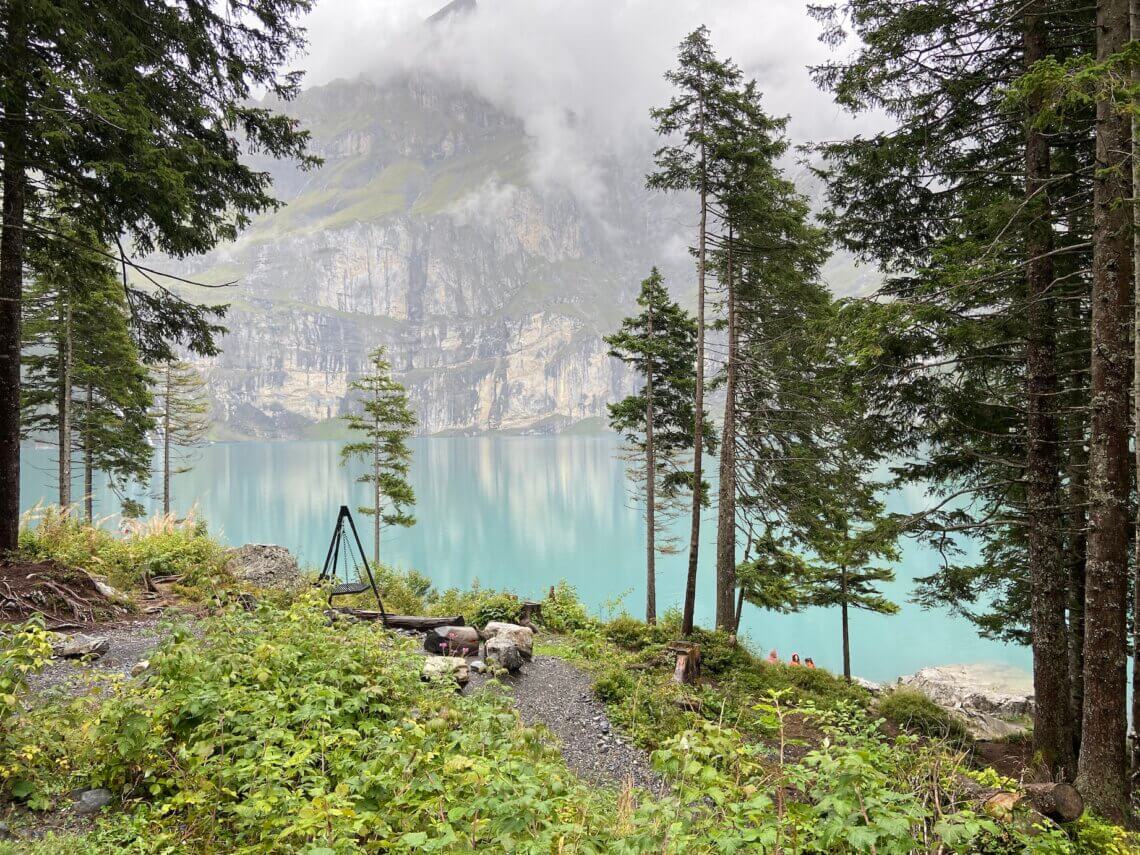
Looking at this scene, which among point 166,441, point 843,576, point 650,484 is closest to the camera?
point 843,576

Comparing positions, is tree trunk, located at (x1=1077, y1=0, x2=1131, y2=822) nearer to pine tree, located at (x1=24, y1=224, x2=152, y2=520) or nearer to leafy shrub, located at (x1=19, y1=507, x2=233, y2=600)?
leafy shrub, located at (x1=19, y1=507, x2=233, y2=600)

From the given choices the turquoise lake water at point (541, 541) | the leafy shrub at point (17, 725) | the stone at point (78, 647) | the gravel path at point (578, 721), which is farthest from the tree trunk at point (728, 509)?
the leafy shrub at point (17, 725)

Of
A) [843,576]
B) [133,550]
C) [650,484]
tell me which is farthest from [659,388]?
[133,550]

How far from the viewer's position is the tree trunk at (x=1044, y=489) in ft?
19.5

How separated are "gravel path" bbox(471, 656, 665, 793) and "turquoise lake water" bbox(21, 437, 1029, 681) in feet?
20.4

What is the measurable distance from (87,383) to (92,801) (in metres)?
20.2

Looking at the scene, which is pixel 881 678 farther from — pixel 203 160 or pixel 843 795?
pixel 203 160

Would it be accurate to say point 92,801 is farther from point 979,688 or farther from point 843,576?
point 979,688

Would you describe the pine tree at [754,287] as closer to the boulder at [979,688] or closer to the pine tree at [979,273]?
the pine tree at [979,273]

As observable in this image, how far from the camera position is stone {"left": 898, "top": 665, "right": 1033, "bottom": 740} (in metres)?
12.3

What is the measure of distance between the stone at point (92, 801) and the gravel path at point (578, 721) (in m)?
2.97

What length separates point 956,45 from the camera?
640 centimetres

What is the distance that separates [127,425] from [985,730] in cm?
2737

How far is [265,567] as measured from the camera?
30.6 feet
